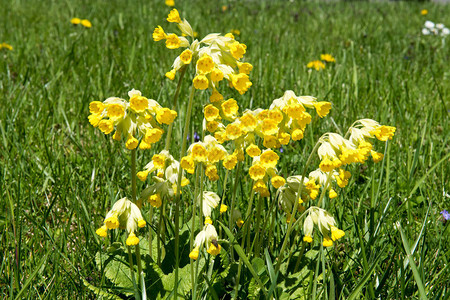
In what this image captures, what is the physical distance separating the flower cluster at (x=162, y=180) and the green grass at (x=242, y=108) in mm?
339

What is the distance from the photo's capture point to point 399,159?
9.69ft

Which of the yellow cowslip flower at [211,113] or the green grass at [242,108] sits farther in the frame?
the green grass at [242,108]

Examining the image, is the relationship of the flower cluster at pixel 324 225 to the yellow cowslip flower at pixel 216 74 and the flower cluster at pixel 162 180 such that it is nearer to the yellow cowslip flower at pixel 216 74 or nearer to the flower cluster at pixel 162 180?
the flower cluster at pixel 162 180

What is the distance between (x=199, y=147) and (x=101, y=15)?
248 inches

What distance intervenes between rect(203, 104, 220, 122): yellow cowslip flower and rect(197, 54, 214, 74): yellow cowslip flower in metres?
0.12

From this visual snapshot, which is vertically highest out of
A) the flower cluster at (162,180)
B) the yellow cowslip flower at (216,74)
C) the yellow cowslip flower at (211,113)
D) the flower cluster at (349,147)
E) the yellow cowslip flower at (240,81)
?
the yellow cowslip flower at (216,74)

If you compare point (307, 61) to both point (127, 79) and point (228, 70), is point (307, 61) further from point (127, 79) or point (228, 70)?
point (228, 70)

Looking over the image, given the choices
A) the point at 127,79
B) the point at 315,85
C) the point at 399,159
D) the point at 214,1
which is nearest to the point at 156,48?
the point at 127,79

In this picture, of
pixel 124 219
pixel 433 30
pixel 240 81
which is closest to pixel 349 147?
pixel 240 81

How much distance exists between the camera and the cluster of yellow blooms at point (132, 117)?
4.66 ft

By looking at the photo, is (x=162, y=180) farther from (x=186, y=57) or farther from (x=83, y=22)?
(x=83, y=22)

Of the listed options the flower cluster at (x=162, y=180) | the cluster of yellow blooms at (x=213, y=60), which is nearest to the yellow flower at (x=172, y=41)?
the cluster of yellow blooms at (x=213, y=60)

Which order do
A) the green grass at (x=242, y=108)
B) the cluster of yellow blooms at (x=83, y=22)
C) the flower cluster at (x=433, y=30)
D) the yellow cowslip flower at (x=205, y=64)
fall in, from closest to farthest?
the yellow cowslip flower at (x=205, y=64), the green grass at (x=242, y=108), the cluster of yellow blooms at (x=83, y=22), the flower cluster at (x=433, y=30)

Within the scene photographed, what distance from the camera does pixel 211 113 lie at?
4.87 feet
